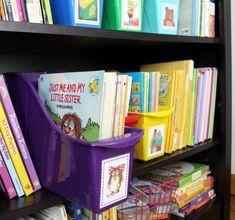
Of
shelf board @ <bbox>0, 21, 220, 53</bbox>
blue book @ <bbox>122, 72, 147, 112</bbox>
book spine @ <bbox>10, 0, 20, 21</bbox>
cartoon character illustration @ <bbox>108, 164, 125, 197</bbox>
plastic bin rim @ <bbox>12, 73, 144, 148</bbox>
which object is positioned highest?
book spine @ <bbox>10, 0, 20, 21</bbox>

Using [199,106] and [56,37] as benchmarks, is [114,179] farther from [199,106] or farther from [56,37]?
[199,106]

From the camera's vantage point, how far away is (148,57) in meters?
1.28

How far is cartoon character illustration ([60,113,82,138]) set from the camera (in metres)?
0.67

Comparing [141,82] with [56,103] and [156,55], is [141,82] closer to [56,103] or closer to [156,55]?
[56,103]

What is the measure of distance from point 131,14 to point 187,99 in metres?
0.34

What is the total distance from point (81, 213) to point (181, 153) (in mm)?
367

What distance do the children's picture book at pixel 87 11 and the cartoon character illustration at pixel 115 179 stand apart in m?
0.34

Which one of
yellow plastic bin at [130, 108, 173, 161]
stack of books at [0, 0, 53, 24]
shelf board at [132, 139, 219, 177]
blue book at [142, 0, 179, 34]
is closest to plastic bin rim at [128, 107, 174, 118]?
yellow plastic bin at [130, 108, 173, 161]

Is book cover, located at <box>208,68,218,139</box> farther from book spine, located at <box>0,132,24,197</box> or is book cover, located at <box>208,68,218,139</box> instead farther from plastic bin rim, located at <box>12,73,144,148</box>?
book spine, located at <box>0,132,24,197</box>

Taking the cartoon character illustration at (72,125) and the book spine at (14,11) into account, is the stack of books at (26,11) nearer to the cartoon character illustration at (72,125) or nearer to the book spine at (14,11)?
the book spine at (14,11)

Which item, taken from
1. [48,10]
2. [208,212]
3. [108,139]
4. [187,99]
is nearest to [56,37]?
[48,10]

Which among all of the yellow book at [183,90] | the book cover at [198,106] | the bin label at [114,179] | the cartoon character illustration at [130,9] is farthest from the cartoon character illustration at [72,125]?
the book cover at [198,106]

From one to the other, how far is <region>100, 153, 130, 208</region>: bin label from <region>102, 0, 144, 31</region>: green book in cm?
36

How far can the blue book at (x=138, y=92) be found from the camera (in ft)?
2.90
